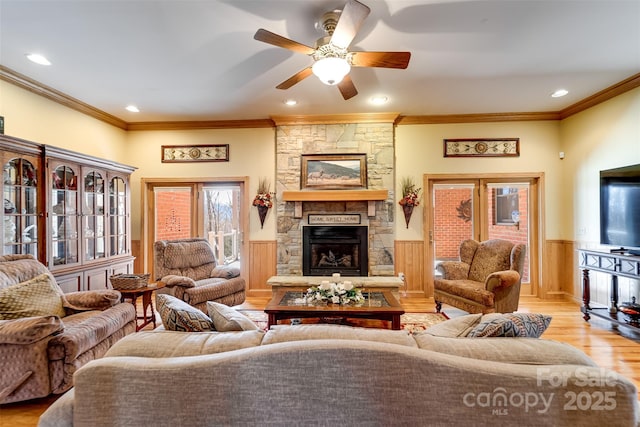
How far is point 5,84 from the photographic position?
310 centimetres

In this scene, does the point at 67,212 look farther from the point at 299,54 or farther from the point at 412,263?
the point at 412,263

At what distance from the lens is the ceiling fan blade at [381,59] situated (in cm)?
230

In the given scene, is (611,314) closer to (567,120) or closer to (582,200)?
(582,200)

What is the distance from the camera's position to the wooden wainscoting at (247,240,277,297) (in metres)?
4.71

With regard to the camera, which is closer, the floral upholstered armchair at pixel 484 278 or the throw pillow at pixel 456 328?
the throw pillow at pixel 456 328

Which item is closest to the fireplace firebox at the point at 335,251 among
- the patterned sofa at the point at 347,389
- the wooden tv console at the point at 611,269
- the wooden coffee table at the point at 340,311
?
the wooden coffee table at the point at 340,311

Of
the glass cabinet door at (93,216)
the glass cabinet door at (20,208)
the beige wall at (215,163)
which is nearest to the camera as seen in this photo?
the glass cabinet door at (20,208)

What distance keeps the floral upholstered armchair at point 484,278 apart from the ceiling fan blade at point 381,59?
239cm

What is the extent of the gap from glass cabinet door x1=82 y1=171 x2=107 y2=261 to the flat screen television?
612cm

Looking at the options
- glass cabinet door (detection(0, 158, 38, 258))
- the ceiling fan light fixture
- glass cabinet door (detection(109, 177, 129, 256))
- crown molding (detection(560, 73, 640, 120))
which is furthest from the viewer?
glass cabinet door (detection(109, 177, 129, 256))

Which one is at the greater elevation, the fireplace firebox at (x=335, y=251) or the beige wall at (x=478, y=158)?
the beige wall at (x=478, y=158)

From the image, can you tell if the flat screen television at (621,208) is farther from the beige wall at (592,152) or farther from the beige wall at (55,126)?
the beige wall at (55,126)

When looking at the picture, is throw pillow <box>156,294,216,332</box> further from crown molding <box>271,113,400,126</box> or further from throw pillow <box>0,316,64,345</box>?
crown molding <box>271,113,400,126</box>

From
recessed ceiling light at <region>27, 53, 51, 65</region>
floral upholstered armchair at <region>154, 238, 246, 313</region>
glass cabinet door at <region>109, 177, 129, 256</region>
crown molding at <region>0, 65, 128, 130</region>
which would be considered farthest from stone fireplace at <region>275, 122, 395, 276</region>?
recessed ceiling light at <region>27, 53, 51, 65</region>
